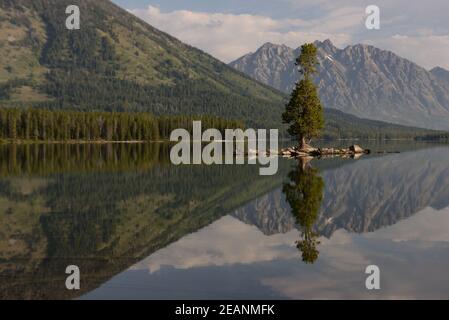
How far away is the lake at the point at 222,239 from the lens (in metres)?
20.9

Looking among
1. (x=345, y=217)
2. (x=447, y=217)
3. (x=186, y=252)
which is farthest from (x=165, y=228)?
(x=447, y=217)

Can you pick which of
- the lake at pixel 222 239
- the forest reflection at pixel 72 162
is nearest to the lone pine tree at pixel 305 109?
the forest reflection at pixel 72 162

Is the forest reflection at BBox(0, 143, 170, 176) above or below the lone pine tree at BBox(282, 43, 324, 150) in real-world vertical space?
below

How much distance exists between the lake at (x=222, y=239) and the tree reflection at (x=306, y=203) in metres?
0.12

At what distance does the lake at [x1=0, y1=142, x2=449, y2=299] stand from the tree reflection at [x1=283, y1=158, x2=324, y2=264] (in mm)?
121

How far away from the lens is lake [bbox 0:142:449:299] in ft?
68.6

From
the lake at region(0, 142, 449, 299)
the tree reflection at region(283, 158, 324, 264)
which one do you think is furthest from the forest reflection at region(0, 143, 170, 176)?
the tree reflection at region(283, 158, 324, 264)

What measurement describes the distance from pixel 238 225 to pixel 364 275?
14772 millimetres

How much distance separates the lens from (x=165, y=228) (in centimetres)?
3403

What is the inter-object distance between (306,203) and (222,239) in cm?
1490

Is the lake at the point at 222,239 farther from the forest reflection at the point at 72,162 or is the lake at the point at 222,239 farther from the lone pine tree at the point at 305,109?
the lone pine tree at the point at 305,109

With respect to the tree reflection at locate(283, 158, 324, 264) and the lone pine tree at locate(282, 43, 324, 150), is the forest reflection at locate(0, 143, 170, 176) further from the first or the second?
the lone pine tree at locate(282, 43, 324, 150)

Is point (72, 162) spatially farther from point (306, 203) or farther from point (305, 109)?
point (306, 203)
